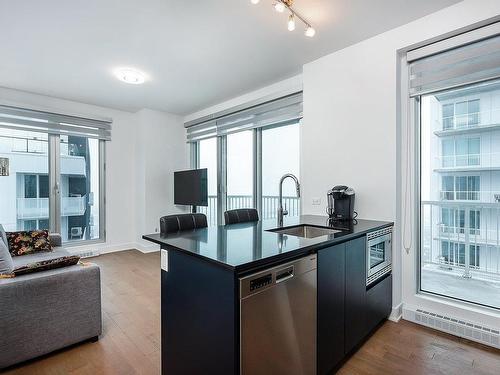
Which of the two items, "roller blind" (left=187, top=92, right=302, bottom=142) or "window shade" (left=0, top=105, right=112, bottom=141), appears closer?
"roller blind" (left=187, top=92, right=302, bottom=142)

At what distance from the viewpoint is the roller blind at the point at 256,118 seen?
3.49m

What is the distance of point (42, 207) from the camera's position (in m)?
4.31

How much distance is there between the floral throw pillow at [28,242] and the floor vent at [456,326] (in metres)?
3.97

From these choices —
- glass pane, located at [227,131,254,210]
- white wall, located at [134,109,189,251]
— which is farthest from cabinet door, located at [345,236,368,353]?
white wall, located at [134,109,189,251]

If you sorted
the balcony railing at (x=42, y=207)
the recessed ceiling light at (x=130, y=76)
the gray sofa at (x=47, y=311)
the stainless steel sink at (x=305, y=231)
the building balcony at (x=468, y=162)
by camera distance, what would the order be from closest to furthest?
the gray sofa at (x=47, y=311), the stainless steel sink at (x=305, y=231), the building balcony at (x=468, y=162), the recessed ceiling light at (x=130, y=76), the balcony railing at (x=42, y=207)

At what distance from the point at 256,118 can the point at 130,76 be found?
1770mm

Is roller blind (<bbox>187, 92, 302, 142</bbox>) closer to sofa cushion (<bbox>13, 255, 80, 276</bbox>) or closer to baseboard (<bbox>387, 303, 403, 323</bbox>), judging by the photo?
baseboard (<bbox>387, 303, 403, 323</bbox>)

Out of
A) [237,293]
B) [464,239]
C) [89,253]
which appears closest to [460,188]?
Result: [464,239]

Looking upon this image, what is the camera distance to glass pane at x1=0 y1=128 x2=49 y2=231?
3.99m

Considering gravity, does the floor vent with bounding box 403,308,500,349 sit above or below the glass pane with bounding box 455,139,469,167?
below

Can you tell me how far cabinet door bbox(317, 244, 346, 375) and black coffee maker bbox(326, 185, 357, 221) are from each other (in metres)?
0.81

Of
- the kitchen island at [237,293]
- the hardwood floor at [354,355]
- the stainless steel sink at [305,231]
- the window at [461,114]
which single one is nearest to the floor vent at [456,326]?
the hardwood floor at [354,355]

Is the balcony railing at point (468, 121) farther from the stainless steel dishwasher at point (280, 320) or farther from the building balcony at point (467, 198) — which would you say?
the stainless steel dishwasher at point (280, 320)

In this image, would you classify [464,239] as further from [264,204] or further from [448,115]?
[264,204]
